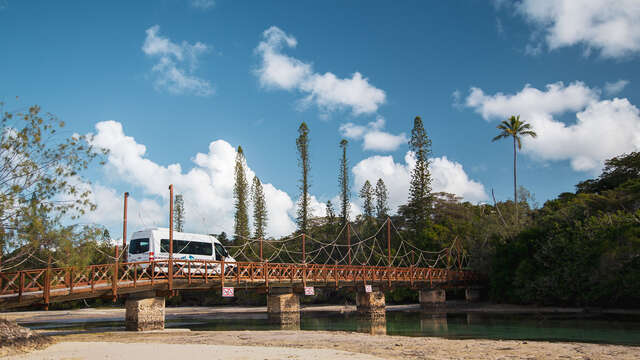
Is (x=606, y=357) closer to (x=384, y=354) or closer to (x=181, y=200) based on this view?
(x=384, y=354)

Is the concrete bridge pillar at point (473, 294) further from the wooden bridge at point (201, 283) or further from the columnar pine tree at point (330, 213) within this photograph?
the columnar pine tree at point (330, 213)

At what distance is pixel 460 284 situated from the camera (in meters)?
41.5

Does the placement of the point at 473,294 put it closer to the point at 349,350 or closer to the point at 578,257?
the point at 578,257

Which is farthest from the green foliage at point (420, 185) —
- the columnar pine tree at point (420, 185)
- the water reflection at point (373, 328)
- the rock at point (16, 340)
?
the rock at point (16, 340)

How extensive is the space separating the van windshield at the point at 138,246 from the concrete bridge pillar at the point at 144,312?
2.87 meters

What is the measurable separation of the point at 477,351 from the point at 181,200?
186 ft

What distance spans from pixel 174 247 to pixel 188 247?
103 centimetres

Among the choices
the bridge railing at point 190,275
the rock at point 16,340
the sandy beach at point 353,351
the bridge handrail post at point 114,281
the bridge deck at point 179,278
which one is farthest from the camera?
the bridge handrail post at point 114,281

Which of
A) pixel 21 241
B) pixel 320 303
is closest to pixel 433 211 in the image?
pixel 320 303

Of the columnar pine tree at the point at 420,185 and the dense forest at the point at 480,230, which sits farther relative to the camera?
the columnar pine tree at the point at 420,185

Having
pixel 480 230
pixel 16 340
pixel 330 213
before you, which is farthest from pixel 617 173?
pixel 16 340

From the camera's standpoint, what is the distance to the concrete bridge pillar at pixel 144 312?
2266 cm

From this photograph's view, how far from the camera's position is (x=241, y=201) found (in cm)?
5656

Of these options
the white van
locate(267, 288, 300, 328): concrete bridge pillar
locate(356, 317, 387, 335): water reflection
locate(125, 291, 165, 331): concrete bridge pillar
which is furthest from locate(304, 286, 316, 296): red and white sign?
locate(125, 291, 165, 331): concrete bridge pillar
